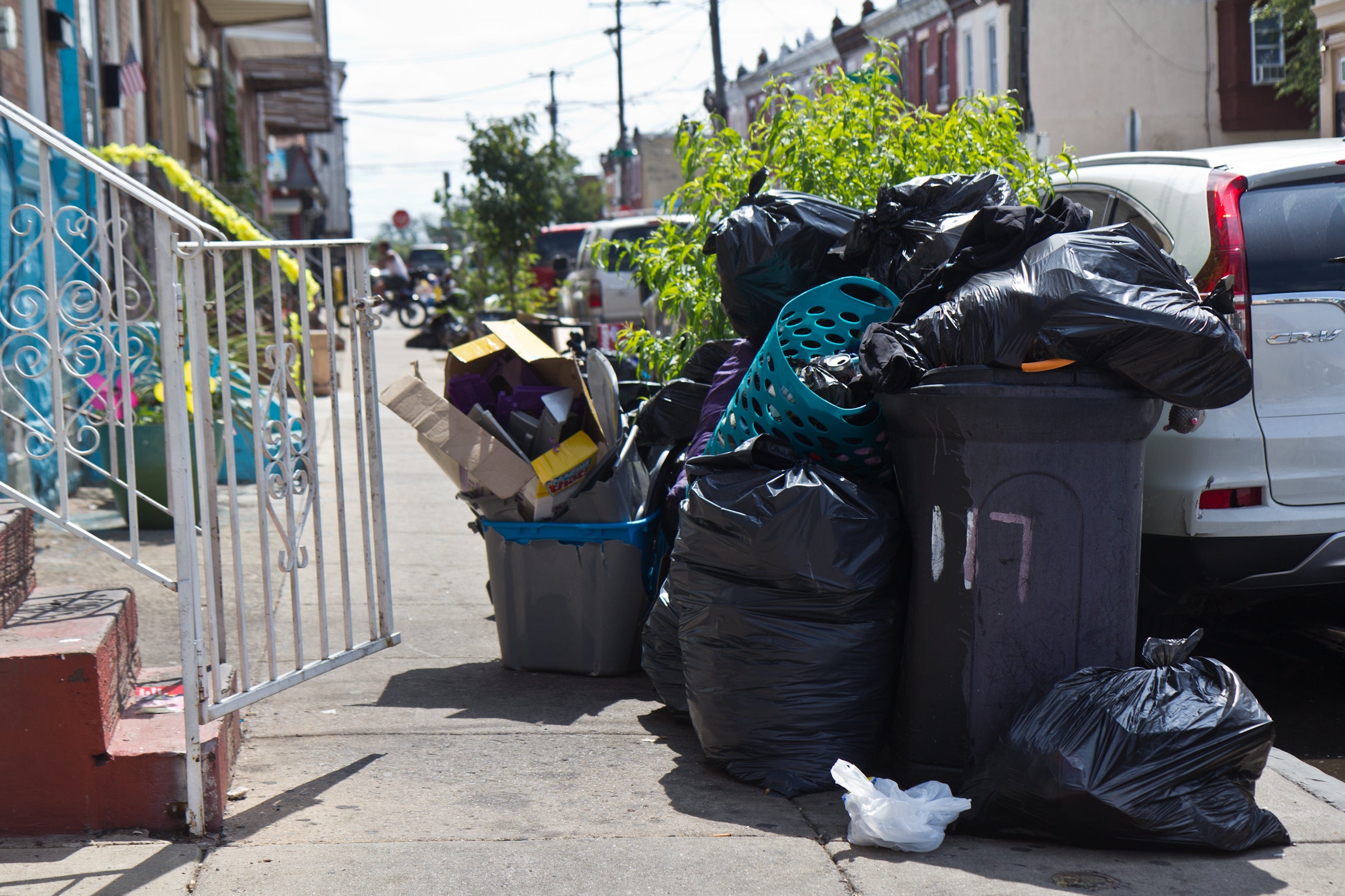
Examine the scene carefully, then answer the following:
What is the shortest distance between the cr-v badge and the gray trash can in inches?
81.4

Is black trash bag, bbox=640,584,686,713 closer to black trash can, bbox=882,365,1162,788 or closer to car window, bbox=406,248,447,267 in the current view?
black trash can, bbox=882,365,1162,788

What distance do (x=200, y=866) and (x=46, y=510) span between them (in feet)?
3.23

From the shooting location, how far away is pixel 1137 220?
433 centimetres

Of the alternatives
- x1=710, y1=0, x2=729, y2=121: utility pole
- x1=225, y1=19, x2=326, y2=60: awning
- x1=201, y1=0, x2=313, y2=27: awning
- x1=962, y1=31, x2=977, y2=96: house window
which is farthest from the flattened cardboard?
x1=962, y1=31, x2=977, y2=96: house window

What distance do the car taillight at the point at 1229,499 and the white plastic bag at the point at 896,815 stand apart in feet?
4.41

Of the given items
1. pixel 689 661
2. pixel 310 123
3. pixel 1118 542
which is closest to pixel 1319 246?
pixel 1118 542

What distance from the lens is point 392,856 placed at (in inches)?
118

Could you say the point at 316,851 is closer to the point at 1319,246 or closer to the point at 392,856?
the point at 392,856

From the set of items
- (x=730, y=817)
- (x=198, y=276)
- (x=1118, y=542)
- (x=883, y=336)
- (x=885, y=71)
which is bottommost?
(x=730, y=817)

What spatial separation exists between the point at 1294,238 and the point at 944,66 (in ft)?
94.6

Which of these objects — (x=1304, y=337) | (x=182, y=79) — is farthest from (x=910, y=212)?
(x=182, y=79)

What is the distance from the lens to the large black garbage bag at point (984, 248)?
3.41m

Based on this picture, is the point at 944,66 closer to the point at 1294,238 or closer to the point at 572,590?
the point at 1294,238

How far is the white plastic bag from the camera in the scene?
3.00m
